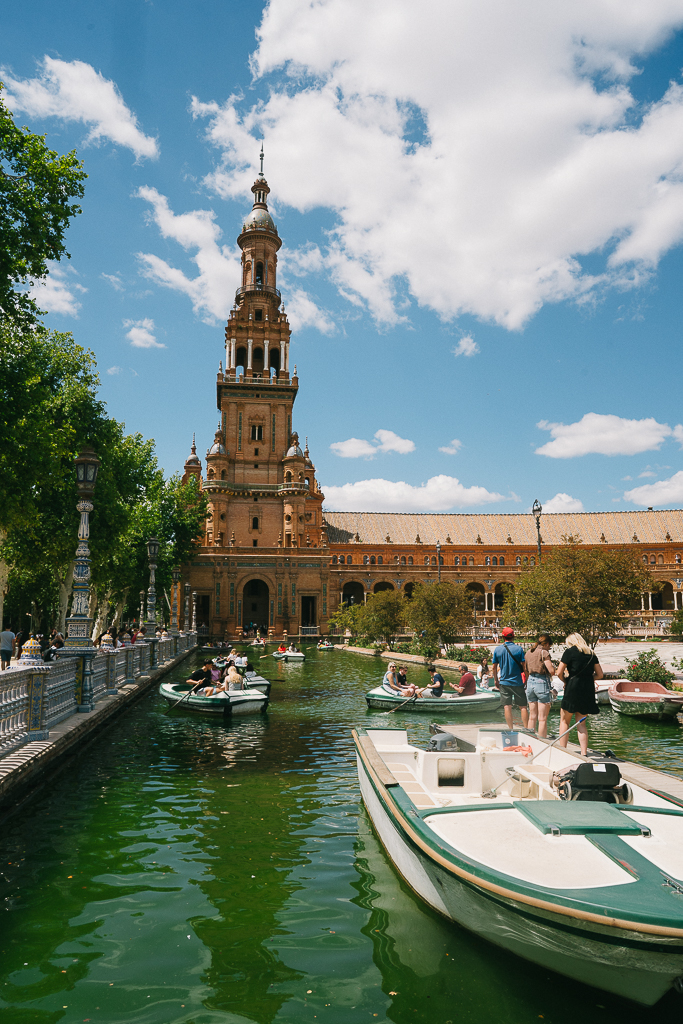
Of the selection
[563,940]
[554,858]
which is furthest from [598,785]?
[563,940]

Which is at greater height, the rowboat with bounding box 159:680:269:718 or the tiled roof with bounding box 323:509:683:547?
the tiled roof with bounding box 323:509:683:547

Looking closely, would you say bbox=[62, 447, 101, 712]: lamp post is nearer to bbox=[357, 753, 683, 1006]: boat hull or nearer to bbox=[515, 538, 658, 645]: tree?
bbox=[357, 753, 683, 1006]: boat hull

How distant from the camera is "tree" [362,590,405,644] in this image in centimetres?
Answer: 4334

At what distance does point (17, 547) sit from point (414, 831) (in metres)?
24.6

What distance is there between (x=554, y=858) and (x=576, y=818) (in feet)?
2.34

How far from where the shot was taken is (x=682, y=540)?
81375 millimetres

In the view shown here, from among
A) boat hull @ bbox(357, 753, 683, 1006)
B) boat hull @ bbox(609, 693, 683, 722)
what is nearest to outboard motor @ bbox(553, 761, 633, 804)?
boat hull @ bbox(357, 753, 683, 1006)

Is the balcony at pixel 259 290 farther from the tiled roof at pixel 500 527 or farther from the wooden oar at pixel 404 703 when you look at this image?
the wooden oar at pixel 404 703

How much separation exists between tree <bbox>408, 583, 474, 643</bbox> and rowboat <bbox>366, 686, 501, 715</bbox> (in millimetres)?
16808

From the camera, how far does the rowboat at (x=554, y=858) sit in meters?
4.34

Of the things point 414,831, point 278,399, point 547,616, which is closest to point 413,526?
point 278,399

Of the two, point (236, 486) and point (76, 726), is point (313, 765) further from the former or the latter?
point (236, 486)

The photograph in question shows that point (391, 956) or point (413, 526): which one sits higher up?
point (413, 526)

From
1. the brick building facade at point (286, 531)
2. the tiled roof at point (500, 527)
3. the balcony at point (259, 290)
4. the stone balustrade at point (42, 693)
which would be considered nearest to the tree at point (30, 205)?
the stone balustrade at point (42, 693)
